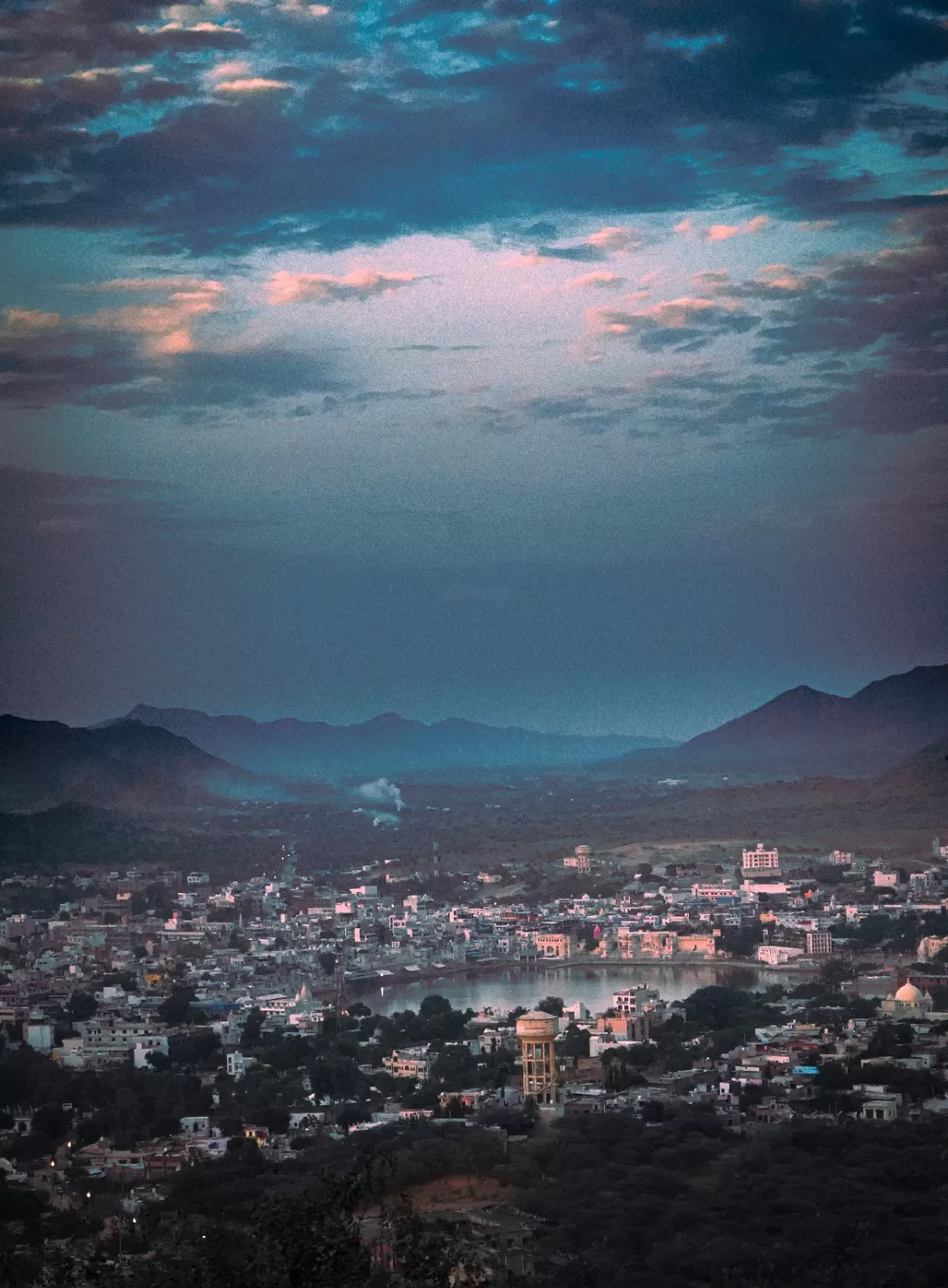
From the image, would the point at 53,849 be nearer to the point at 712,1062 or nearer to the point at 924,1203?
the point at 712,1062

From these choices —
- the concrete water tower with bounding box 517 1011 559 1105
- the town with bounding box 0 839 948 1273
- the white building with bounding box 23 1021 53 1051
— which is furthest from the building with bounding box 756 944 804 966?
the white building with bounding box 23 1021 53 1051

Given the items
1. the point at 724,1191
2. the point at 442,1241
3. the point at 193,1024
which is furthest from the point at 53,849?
the point at 442,1241

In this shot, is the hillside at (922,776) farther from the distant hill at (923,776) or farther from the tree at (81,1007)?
the tree at (81,1007)

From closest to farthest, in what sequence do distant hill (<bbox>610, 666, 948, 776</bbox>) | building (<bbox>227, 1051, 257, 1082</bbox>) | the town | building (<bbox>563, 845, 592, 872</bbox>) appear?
the town < building (<bbox>227, 1051, 257, 1082</bbox>) < building (<bbox>563, 845, 592, 872</bbox>) < distant hill (<bbox>610, 666, 948, 776</bbox>)

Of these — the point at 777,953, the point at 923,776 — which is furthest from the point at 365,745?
the point at 777,953

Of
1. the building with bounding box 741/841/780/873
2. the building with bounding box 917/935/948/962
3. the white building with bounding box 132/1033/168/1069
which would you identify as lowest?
the white building with bounding box 132/1033/168/1069

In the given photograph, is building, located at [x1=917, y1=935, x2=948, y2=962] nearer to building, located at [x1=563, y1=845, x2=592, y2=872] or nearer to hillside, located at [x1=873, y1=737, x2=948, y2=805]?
building, located at [x1=563, y1=845, x2=592, y2=872]
